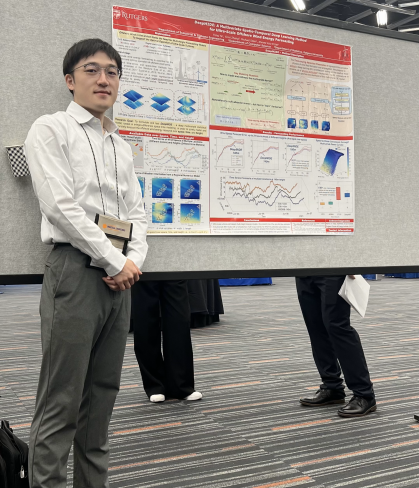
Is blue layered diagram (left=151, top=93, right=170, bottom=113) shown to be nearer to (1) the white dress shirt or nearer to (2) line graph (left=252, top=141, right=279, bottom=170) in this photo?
(1) the white dress shirt

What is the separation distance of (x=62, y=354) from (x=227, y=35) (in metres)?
1.16

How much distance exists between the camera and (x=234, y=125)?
1.97m

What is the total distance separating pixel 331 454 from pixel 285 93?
4.61ft

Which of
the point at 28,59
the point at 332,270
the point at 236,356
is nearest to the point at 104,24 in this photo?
the point at 28,59

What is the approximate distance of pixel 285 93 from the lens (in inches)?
80.4

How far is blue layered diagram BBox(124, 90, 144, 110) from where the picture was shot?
5.95 feet

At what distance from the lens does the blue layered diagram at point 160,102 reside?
1.85 m

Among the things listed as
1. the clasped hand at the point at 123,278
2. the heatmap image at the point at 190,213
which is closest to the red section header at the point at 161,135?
the heatmap image at the point at 190,213

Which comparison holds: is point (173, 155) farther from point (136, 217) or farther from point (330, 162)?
point (330, 162)

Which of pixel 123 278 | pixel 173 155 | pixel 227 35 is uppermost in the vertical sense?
pixel 227 35

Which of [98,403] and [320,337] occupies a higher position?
[98,403]

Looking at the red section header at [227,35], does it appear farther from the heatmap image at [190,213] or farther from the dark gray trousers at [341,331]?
the dark gray trousers at [341,331]

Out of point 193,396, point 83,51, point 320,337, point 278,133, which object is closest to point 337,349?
point 320,337

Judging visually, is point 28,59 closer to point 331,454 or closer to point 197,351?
point 331,454
